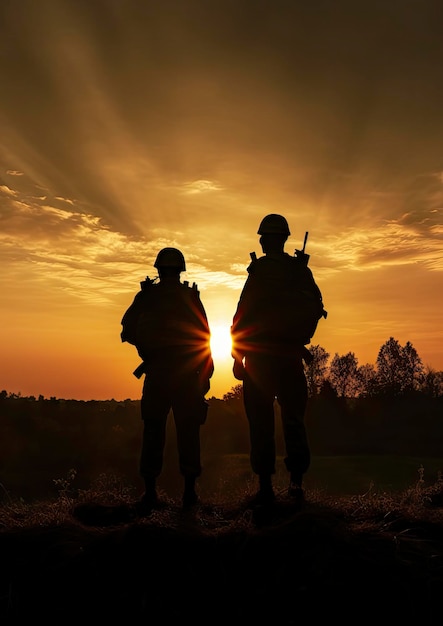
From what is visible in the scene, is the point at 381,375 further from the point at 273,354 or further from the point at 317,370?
the point at 273,354

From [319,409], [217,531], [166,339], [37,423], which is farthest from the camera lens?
[319,409]

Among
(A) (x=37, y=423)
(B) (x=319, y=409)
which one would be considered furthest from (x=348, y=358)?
(A) (x=37, y=423)

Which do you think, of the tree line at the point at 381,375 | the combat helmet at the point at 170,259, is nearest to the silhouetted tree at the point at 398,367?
the tree line at the point at 381,375

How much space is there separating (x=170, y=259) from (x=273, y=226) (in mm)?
1712

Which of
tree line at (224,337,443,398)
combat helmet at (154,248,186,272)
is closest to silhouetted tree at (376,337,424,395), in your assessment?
tree line at (224,337,443,398)

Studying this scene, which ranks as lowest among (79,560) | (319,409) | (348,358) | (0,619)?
(0,619)

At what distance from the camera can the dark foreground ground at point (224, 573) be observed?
5.55m

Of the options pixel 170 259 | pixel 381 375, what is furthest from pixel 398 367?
pixel 170 259

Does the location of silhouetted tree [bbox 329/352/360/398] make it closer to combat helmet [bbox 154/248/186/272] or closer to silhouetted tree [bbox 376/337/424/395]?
silhouetted tree [bbox 376/337/424/395]

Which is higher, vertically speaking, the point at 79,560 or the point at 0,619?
the point at 79,560

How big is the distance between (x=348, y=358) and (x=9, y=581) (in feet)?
283

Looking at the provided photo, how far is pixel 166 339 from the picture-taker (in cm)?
962

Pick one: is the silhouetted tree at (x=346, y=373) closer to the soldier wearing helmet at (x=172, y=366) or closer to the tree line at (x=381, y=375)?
the tree line at (x=381, y=375)

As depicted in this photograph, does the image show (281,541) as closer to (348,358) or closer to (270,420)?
(270,420)
